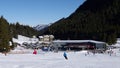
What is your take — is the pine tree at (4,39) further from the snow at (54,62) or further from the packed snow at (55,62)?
the snow at (54,62)

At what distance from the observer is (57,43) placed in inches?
6019

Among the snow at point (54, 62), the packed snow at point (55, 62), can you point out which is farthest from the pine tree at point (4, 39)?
the snow at point (54, 62)

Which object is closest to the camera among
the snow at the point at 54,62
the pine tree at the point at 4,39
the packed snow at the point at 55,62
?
the snow at the point at 54,62

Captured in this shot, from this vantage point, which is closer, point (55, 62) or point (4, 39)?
point (55, 62)

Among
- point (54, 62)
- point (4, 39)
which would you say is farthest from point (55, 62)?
point (4, 39)

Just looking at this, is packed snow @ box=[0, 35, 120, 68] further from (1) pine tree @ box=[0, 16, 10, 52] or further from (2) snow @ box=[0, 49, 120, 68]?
(1) pine tree @ box=[0, 16, 10, 52]

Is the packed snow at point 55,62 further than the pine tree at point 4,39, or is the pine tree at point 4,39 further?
the pine tree at point 4,39

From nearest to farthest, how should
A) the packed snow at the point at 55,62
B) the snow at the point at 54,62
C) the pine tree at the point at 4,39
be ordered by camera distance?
the snow at the point at 54,62 < the packed snow at the point at 55,62 < the pine tree at the point at 4,39

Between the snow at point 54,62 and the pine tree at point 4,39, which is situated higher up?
the pine tree at point 4,39

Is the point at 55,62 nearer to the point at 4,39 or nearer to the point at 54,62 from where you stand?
the point at 54,62

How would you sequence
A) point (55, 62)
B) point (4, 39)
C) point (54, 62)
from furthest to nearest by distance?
point (4, 39), point (55, 62), point (54, 62)

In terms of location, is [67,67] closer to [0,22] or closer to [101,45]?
[0,22]

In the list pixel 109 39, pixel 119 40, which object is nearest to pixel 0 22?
pixel 109 39

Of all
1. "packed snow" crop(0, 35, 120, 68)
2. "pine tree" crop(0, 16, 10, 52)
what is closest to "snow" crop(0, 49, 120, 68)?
"packed snow" crop(0, 35, 120, 68)
